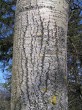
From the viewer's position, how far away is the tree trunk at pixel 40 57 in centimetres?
157

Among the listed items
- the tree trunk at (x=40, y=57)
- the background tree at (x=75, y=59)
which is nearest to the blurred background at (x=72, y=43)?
the background tree at (x=75, y=59)

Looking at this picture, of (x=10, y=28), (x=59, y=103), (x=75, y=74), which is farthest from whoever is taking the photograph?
(x=10, y=28)

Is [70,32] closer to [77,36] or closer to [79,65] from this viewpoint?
[77,36]

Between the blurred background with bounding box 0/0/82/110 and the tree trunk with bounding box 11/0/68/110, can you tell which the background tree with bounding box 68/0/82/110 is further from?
the tree trunk with bounding box 11/0/68/110

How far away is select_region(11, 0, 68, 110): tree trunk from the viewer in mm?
1566

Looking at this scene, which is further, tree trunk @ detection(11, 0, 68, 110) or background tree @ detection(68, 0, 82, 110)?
background tree @ detection(68, 0, 82, 110)

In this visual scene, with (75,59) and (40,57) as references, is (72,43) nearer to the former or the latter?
(75,59)

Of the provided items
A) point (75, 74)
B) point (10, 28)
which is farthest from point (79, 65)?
point (10, 28)

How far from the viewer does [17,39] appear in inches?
66.2

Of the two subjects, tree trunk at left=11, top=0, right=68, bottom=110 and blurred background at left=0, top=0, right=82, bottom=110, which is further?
blurred background at left=0, top=0, right=82, bottom=110

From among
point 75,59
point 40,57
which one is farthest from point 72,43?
point 40,57

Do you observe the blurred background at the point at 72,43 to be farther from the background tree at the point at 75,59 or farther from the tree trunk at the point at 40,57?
the tree trunk at the point at 40,57

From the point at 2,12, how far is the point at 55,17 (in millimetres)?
7883

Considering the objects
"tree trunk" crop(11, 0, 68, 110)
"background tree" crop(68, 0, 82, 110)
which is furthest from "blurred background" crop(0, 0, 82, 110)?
"tree trunk" crop(11, 0, 68, 110)
